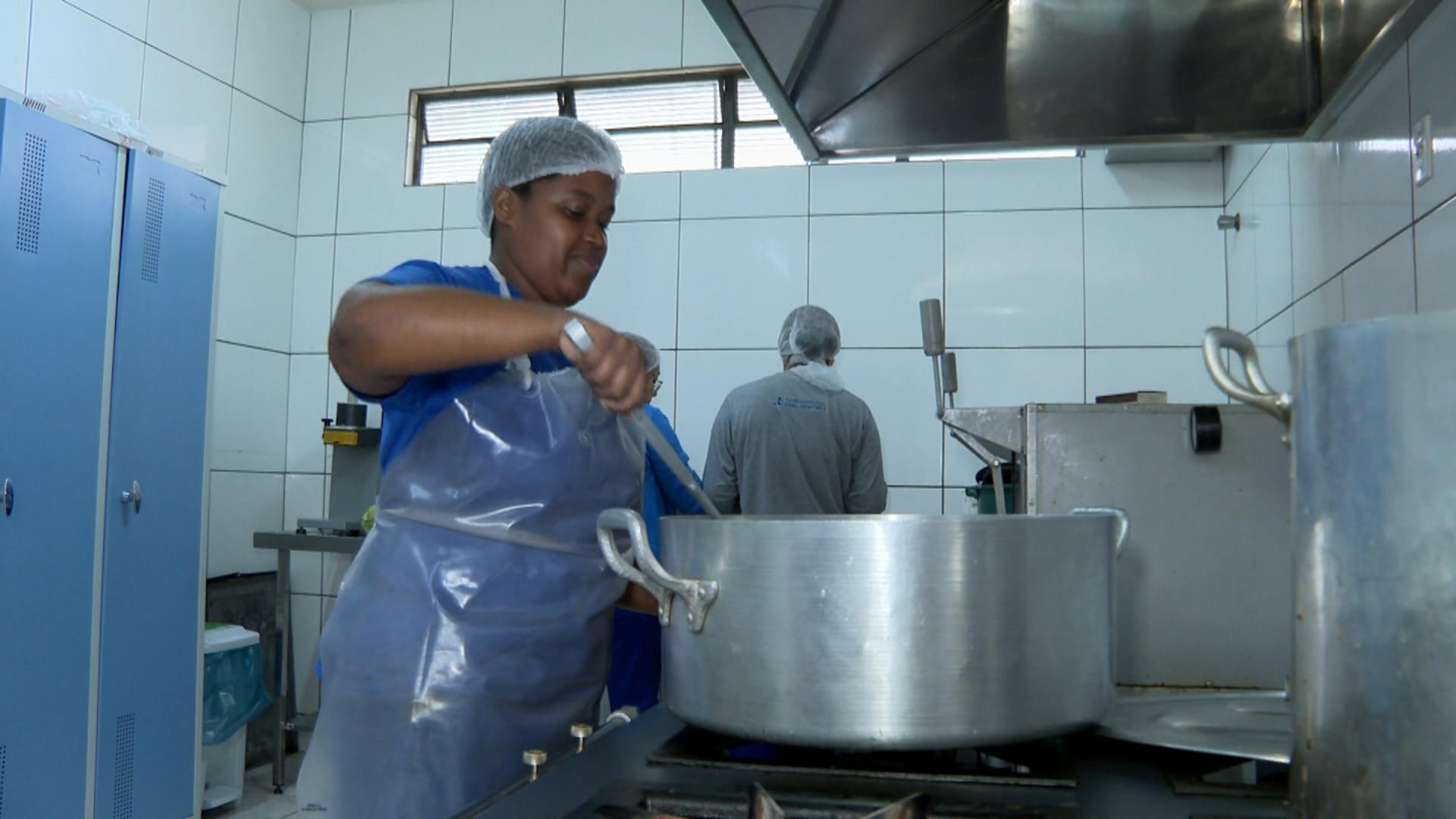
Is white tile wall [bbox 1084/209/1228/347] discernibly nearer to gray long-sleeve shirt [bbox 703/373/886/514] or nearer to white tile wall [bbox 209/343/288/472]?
gray long-sleeve shirt [bbox 703/373/886/514]

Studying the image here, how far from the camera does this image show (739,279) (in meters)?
3.00

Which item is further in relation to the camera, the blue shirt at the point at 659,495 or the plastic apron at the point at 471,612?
the blue shirt at the point at 659,495

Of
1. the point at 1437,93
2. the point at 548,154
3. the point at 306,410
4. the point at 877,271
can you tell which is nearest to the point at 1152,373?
the point at 877,271

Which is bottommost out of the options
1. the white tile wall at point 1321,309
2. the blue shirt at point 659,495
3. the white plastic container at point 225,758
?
the white plastic container at point 225,758

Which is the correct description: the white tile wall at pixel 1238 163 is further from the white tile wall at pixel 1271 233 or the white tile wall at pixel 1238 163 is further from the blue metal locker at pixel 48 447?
the blue metal locker at pixel 48 447

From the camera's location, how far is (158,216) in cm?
242

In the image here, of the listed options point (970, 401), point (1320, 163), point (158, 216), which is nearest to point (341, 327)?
point (1320, 163)

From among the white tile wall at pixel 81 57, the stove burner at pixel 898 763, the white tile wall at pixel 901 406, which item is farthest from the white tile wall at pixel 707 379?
the stove burner at pixel 898 763

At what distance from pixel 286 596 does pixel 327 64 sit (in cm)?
188

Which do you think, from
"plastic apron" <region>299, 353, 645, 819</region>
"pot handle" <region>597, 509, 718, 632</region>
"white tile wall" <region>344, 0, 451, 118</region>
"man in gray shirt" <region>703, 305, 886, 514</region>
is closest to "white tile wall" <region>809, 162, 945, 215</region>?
"man in gray shirt" <region>703, 305, 886, 514</region>

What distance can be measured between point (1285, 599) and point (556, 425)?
770 mm

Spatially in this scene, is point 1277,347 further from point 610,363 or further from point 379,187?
point 379,187

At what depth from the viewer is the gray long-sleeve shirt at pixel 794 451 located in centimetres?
243

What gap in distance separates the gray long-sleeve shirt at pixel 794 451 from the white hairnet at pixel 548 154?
135 cm
